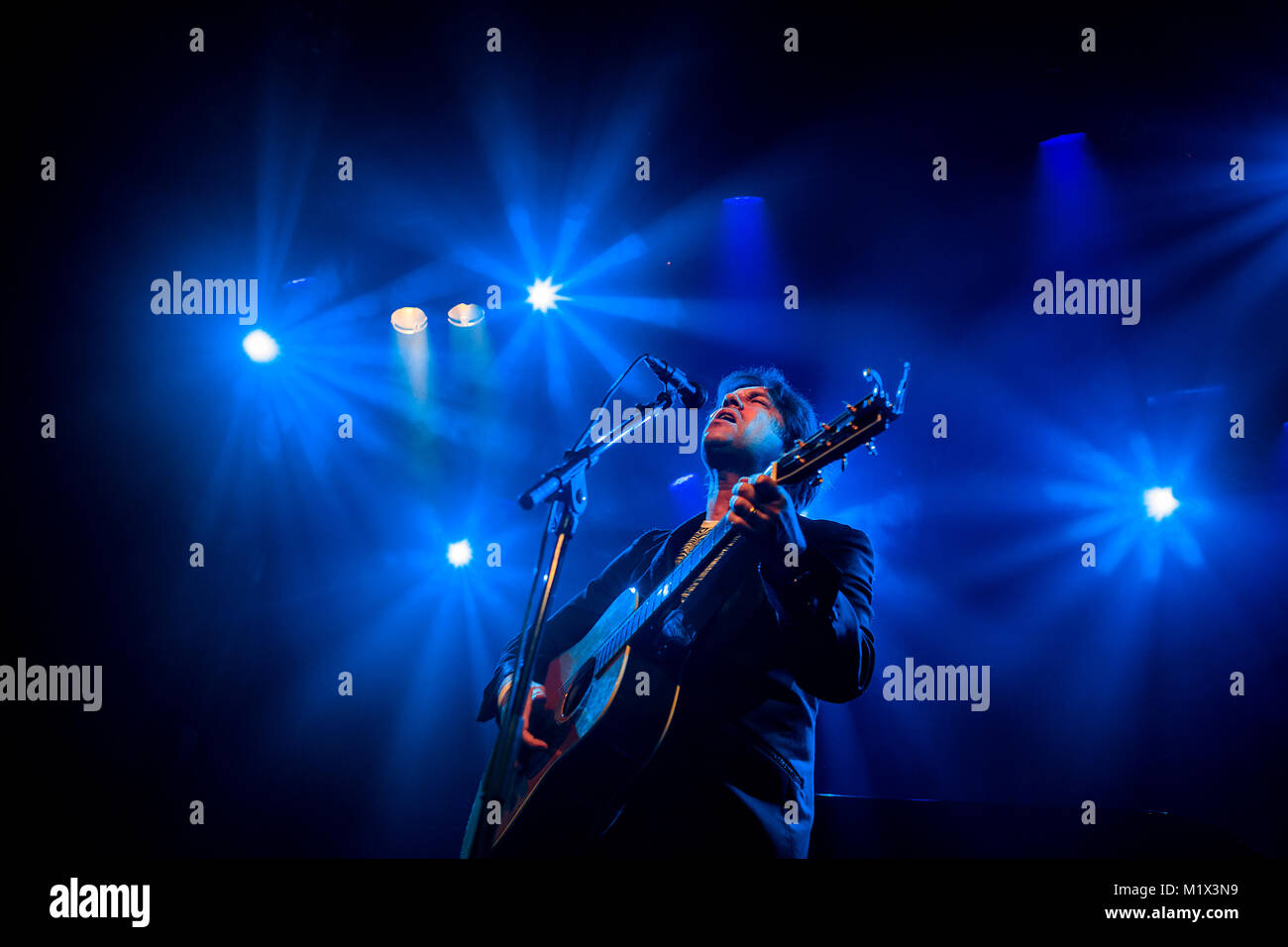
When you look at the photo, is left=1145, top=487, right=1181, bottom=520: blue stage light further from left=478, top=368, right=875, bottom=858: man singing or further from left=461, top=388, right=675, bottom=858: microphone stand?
left=461, top=388, right=675, bottom=858: microphone stand

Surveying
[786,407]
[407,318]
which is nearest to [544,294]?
[407,318]

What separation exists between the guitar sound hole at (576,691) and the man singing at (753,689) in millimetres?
68

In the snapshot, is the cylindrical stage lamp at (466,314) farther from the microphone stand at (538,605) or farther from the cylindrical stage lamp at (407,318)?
the microphone stand at (538,605)

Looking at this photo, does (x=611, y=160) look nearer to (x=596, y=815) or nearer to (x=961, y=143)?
(x=961, y=143)

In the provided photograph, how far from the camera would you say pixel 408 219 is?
3799 millimetres

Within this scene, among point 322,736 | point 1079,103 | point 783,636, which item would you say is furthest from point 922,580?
point 322,736

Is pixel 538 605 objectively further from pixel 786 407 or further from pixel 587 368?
pixel 587 368

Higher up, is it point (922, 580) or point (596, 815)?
point (922, 580)

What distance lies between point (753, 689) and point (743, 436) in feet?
3.42

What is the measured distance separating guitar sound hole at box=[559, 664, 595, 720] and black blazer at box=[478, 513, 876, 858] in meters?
0.31

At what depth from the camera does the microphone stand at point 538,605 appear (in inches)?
73.5

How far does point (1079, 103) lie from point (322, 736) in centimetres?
531

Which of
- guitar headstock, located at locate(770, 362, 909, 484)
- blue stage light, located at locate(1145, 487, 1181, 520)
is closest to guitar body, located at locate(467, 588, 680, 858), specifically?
guitar headstock, located at locate(770, 362, 909, 484)

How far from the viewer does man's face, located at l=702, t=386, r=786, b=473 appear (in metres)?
2.67
